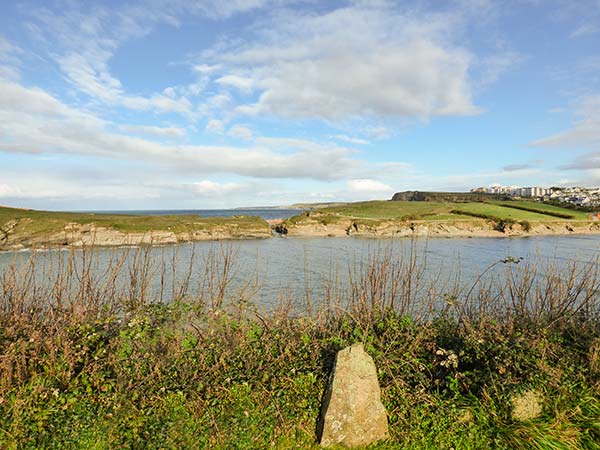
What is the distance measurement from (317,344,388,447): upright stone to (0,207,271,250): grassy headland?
26667 millimetres

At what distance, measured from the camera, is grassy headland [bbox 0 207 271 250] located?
118 feet

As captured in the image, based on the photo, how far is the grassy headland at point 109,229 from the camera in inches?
1416

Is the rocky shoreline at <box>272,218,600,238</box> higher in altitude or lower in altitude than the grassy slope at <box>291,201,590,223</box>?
lower

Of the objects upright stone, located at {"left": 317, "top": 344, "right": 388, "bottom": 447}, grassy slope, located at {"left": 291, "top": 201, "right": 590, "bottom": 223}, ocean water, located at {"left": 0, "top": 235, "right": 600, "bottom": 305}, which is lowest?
ocean water, located at {"left": 0, "top": 235, "right": 600, "bottom": 305}

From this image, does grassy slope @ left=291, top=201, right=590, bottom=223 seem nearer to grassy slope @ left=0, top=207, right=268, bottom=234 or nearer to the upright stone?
grassy slope @ left=0, top=207, right=268, bottom=234

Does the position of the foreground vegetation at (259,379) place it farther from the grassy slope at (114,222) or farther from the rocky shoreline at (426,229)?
the rocky shoreline at (426,229)

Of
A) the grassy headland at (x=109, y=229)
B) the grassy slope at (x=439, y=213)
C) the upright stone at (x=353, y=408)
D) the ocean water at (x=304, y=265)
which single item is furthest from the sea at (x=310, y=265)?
the grassy slope at (x=439, y=213)

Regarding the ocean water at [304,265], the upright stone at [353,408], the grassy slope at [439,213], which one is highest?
the grassy slope at [439,213]

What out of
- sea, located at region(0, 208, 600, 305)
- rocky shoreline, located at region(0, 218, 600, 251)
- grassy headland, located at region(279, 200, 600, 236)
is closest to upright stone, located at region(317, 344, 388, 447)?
sea, located at region(0, 208, 600, 305)

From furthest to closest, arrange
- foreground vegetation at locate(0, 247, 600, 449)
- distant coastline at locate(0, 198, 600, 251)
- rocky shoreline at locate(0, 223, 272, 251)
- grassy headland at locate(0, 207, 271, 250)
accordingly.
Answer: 1. distant coastline at locate(0, 198, 600, 251)
2. grassy headland at locate(0, 207, 271, 250)
3. rocky shoreline at locate(0, 223, 272, 251)
4. foreground vegetation at locate(0, 247, 600, 449)

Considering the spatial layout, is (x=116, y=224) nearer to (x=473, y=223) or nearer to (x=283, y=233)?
(x=283, y=233)

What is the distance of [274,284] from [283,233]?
119ft

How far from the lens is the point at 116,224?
4162cm

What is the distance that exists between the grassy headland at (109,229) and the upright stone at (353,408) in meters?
26.7
